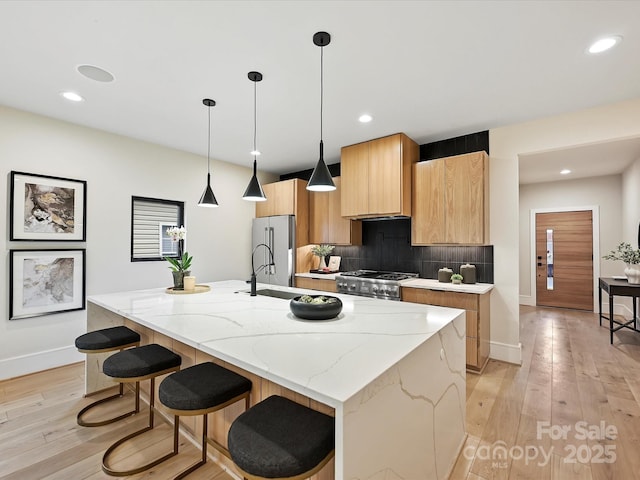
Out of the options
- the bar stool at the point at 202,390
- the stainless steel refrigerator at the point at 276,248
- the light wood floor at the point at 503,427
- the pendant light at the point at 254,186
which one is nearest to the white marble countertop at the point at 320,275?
the stainless steel refrigerator at the point at 276,248

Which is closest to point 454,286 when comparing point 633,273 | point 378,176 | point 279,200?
point 378,176

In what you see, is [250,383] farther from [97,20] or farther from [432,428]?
[97,20]

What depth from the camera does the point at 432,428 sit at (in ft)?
5.03

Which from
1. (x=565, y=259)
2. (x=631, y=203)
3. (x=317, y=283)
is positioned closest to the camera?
(x=317, y=283)

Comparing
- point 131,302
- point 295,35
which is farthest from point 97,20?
point 131,302

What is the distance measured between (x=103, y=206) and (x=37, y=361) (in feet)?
5.67

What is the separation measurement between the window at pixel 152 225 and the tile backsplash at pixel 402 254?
2460 mm

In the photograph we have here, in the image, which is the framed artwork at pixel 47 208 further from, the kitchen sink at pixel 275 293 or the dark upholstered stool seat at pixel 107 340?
the kitchen sink at pixel 275 293

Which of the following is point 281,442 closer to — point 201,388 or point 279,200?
point 201,388

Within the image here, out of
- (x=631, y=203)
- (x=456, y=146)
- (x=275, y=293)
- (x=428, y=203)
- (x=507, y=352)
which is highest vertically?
(x=456, y=146)

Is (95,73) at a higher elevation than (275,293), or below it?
higher

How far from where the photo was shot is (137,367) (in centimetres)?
179

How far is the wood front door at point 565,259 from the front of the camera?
5754mm

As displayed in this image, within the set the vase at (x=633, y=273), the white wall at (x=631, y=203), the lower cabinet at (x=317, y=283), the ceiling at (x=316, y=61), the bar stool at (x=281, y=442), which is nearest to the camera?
the bar stool at (x=281, y=442)
